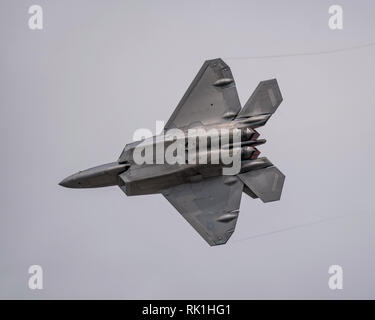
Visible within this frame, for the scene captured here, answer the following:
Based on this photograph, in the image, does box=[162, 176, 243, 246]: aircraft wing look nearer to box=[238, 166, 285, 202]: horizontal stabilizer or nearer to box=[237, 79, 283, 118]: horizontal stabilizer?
box=[238, 166, 285, 202]: horizontal stabilizer

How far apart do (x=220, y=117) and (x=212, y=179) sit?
92.5 inches

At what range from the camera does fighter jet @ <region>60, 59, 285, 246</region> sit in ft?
81.8

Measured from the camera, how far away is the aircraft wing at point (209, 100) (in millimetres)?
26250

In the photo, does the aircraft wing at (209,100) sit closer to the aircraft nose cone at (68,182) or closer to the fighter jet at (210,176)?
the fighter jet at (210,176)

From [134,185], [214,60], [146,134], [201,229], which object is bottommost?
[201,229]

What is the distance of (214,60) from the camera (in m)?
27.0

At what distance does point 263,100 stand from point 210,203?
4170mm

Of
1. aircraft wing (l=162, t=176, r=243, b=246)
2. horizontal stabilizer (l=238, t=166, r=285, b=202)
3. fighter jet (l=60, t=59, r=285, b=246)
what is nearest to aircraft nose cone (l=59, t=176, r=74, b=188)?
fighter jet (l=60, t=59, r=285, b=246)

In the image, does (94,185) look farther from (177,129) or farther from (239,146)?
(239,146)

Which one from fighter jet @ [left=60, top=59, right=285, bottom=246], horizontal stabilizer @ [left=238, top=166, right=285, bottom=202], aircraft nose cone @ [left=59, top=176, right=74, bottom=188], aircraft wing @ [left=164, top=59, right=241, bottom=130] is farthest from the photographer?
aircraft wing @ [left=164, top=59, right=241, bottom=130]

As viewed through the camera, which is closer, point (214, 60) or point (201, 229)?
point (201, 229)

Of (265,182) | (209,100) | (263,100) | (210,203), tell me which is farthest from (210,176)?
(263,100)

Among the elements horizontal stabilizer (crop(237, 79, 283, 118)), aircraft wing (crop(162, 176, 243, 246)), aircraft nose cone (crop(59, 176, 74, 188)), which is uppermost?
horizontal stabilizer (crop(237, 79, 283, 118))

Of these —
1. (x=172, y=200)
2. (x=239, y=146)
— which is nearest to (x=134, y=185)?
(x=172, y=200)
